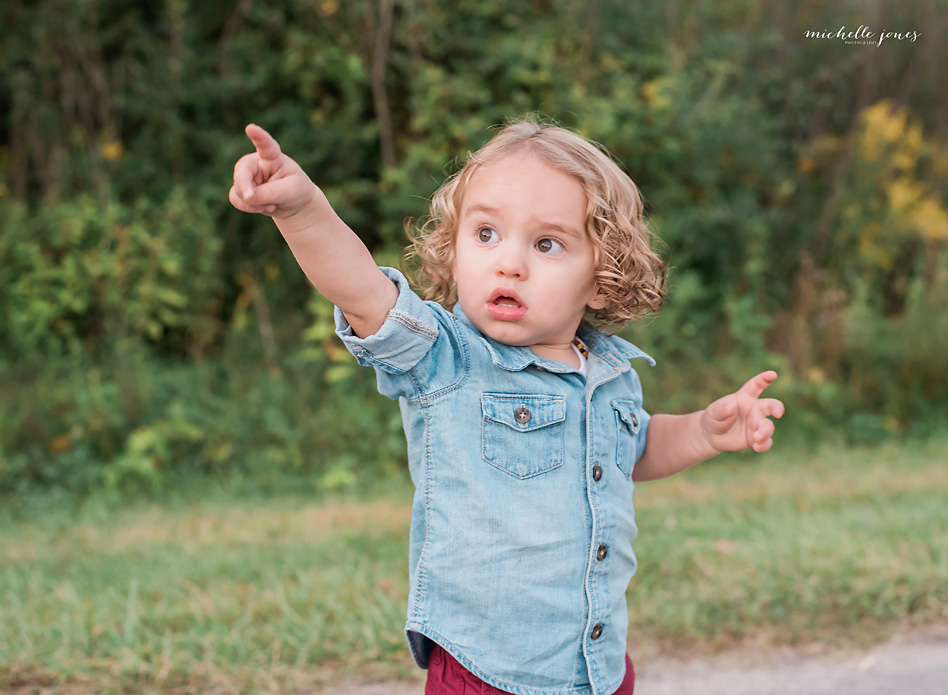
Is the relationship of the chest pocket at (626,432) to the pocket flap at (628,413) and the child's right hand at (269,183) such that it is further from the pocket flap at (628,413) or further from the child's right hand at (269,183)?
the child's right hand at (269,183)

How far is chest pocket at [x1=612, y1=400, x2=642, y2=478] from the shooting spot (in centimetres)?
175

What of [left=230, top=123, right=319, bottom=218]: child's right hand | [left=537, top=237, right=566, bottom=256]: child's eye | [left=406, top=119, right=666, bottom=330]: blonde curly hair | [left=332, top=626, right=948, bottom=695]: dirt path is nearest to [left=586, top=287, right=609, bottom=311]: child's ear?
[left=406, top=119, right=666, bottom=330]: blonde curly hair

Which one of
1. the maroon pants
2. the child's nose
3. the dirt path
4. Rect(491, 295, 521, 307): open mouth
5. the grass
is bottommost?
the dirt path

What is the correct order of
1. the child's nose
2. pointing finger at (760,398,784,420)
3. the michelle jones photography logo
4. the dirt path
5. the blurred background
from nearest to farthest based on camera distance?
the child's nose, pointing finger at (760,398,784,420), the dirt path, the blurred background, the michelle jones photography logo

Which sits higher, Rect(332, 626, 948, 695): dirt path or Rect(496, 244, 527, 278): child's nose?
Rect(496, 244, 527, 278): child's nose

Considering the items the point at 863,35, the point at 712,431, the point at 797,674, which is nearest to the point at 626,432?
the point at 712,431

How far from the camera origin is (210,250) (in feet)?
16.4

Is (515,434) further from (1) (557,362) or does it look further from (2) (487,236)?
(2) (487,236)

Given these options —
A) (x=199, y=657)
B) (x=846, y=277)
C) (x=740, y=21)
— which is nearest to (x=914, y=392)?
(x=846, y=277)

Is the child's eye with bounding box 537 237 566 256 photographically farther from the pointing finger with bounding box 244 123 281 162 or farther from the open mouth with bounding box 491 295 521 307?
the pointing finger with bounding box 244 123 281 162

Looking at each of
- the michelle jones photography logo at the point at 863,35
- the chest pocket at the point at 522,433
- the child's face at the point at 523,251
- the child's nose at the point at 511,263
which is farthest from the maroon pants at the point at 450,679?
the michelle jones photography logo at the point at 863,35

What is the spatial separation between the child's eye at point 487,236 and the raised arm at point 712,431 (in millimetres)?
541

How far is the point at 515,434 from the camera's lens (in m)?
1.59

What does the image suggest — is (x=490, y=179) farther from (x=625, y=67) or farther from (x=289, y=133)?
(x=625, y=67)
